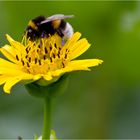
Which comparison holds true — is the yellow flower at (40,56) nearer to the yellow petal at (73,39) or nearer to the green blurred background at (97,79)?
the yellow petal at (73,39)

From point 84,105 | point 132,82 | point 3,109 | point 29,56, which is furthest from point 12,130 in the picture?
point 29,56

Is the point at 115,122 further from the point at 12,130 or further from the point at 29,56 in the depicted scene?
the point at 29,56

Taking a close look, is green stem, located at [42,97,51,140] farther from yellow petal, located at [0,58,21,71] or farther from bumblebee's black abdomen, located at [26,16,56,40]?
bumblebee's black abdomen, located at [26,16,56,40]

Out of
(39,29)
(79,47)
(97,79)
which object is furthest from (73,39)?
(97,79)

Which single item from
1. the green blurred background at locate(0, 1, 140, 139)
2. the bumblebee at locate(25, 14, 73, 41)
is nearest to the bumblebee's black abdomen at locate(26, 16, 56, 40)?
the bumblebee at locate(25, 14, 73, 41)

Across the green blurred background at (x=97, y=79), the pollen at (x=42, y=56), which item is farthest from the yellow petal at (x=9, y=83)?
the green blurred background at (x=97, y=79)

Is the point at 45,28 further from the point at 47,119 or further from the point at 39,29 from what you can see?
the point at 47,119
